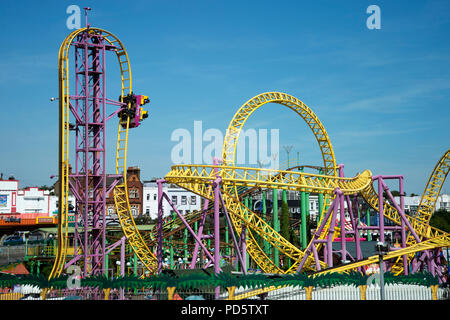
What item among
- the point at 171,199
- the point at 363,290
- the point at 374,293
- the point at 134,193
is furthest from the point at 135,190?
the point at 363,290

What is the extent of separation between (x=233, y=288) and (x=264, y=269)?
1293cm

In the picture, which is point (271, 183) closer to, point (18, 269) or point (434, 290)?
point (434, 290)

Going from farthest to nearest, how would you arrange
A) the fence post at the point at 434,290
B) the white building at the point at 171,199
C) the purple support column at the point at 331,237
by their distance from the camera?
1. the white building at the point at 171,199
2. the purple support column at the point at 331,237
3. the fence post at the point at 434,290

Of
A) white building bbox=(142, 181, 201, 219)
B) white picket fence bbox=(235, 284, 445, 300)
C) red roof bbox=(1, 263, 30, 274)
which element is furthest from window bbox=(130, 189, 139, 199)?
white picket fence bbox=(235, 284, 445, 300)

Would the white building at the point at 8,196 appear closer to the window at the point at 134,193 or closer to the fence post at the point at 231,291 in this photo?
the window at the point at 134,193

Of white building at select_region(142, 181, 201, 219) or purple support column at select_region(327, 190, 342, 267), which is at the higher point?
white building at select_region(142, 181, 201, 219)

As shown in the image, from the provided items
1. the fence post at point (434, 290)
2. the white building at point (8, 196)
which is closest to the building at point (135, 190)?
the white building at point (8, 196)

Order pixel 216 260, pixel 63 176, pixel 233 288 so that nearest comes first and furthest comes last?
pixel 233 288 < pixel 216 260 < pixel 63 176

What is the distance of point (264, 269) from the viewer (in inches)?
1277

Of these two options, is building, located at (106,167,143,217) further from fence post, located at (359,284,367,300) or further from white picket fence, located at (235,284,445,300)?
fence post, located at (359,284,367,300)
